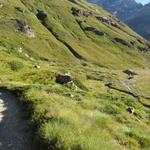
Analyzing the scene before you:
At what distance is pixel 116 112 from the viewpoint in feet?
96.2

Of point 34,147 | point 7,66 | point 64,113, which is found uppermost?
point 7,66

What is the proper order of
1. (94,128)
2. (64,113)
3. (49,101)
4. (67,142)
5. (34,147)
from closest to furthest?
(67,142) < (34,147) < (94,128) < (64,113) < (49,101)

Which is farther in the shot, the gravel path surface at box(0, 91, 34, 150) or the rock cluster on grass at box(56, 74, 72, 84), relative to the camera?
the rock cluster on grass at box(56, 74, 72, 84)

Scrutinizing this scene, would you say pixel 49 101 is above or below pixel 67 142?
above

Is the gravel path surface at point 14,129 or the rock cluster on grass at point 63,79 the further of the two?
the rock cluster on grass at point 63,79

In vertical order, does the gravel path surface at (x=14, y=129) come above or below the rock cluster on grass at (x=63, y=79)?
below

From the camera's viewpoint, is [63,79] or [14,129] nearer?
[14,129]

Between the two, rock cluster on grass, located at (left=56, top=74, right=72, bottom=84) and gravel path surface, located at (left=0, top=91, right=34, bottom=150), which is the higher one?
rock cluster on grass, located at (left=56, top=74, right=72, bottom=84)

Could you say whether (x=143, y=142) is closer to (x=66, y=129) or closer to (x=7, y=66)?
(x=66, y=129)

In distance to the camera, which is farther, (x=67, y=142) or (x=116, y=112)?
(x=116, y=112)

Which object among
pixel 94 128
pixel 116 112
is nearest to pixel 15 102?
pixel 116 112

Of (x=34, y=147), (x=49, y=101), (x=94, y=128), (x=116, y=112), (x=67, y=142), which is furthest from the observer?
(x=116, y=112)

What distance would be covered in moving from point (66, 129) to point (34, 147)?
1706mm

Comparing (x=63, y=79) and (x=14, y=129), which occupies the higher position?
(x=63, y=79)
